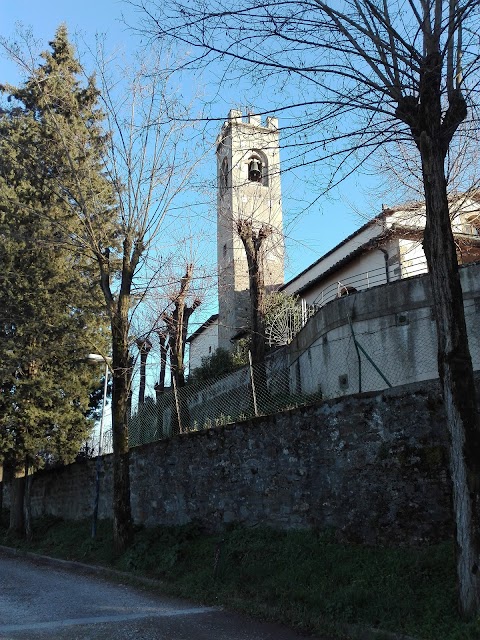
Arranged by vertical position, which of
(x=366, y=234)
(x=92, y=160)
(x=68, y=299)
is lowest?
(x=68, y=299)

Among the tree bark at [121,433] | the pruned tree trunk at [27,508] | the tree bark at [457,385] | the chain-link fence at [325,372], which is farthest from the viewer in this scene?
the pruned tree trunk at [27,508]

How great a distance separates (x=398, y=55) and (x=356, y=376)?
691 cm

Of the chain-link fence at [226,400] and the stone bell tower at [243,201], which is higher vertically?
the stone bell tower at [243,201]

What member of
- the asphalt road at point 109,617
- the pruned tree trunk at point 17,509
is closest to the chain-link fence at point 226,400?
the asphalt road at point 109,617

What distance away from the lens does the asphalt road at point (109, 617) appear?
244 inches

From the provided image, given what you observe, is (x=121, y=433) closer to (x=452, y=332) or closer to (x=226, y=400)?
(x=226, y=400)

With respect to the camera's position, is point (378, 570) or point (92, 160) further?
point (92, 160)

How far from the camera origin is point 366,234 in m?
23.5

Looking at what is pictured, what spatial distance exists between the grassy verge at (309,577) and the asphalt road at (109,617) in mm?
383

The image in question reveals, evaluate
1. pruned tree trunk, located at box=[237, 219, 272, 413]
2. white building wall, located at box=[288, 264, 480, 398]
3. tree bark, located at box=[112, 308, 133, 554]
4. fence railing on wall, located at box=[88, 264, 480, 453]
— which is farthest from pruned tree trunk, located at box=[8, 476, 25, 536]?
white building wall, located at box=[288, 264, 480, 398]

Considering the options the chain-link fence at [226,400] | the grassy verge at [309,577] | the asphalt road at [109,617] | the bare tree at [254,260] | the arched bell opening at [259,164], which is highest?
the bare tree at [254,260]

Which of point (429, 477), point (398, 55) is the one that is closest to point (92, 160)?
point (398, 55)

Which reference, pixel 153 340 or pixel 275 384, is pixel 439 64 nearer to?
pixel 275 384

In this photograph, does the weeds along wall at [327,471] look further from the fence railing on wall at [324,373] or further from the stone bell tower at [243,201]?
the stone bell tower at [243,201]
